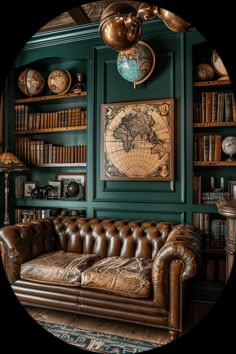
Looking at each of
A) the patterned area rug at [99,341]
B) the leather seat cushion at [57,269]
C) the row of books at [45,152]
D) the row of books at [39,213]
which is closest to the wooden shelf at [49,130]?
the row of books at [45,152]

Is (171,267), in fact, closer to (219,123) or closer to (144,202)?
(144,202)

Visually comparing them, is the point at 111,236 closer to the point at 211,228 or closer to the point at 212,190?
the point at 211,228

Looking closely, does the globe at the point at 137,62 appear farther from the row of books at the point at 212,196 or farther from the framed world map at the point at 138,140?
the row of books at the point at 212,196

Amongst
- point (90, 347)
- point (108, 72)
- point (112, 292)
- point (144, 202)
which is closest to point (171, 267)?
point (112, 292)

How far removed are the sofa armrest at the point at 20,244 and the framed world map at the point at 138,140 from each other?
0.95 m

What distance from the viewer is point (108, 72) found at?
3.29 metres

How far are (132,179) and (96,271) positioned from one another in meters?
1.18

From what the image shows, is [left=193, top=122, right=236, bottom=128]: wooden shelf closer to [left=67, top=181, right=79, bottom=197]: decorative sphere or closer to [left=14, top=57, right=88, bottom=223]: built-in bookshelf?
[left=14, top=57, right=88, bottom=223]: built-in bookshelf

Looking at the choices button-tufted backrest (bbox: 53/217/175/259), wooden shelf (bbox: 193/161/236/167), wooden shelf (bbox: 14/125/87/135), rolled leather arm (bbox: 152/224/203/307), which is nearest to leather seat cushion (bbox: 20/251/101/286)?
button-tufted backrest (bbox: 53/217/175/259)

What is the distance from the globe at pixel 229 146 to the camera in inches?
112

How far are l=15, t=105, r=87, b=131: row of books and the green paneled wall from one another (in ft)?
0.63

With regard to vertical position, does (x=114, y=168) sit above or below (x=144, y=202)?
above

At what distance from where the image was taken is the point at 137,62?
2.95m

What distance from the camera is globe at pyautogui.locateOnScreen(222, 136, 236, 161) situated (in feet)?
9.37
